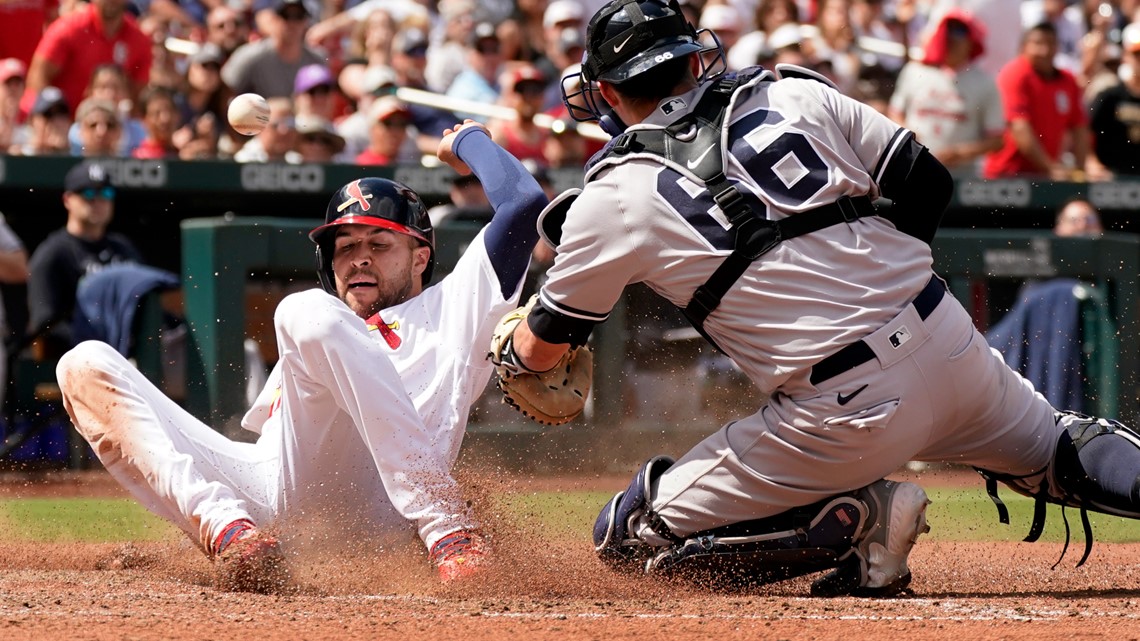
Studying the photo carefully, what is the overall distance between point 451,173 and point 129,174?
5.99 feet

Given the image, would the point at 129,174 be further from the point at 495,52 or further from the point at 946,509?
the point at 946,509

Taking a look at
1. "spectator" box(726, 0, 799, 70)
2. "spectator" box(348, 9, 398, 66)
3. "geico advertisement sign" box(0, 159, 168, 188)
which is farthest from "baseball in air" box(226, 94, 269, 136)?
"spectator" box(726, 0, 799, 70)

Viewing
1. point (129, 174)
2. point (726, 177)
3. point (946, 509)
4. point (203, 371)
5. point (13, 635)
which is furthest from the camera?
point (129, 174)

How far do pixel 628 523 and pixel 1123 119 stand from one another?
23.7ft

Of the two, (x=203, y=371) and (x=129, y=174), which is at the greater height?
(x=129, y=174)

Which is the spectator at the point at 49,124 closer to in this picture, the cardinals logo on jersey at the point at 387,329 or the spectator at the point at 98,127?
the spectator at the point at 98,127

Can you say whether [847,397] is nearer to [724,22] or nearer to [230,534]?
[230,534]

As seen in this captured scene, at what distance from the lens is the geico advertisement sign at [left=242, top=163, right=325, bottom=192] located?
8.98 m

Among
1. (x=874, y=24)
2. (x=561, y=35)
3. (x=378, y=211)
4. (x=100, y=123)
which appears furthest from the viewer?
(x=874, y=24)

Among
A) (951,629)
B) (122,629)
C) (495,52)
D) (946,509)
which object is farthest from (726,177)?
(495,52)

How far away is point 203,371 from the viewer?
774cm

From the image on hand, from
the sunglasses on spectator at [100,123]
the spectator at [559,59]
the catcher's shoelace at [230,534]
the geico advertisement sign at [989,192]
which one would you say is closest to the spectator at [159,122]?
the sunglasses on spectator at [100,123]

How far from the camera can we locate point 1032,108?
32.9ft

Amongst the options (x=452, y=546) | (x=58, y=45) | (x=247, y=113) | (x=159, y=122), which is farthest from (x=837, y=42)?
(x=452, y=546)
